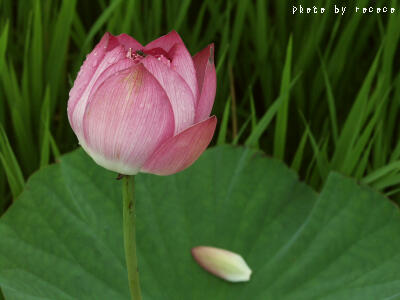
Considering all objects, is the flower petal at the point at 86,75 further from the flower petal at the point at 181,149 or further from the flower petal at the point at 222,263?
the flower petal at the point at 222,263

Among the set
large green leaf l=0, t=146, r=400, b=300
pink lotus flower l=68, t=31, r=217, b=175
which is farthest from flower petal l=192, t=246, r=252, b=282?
pink lotus flower l=68, t=31, r=217, b=175

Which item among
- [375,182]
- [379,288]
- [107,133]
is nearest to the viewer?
[107,133]

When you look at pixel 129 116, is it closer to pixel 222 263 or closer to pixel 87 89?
pixel 87 89

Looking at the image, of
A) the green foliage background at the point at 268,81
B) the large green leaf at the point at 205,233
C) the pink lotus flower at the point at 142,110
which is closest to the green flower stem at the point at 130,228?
the pink lotus flower at the point at 142,110

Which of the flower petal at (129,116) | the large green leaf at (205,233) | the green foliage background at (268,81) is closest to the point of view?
the flower petal at (129,116)

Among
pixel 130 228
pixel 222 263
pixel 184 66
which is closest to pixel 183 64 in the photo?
pixel 184 66

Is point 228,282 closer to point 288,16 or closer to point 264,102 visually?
point 264,102

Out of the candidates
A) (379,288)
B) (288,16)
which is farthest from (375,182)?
(288,16)
